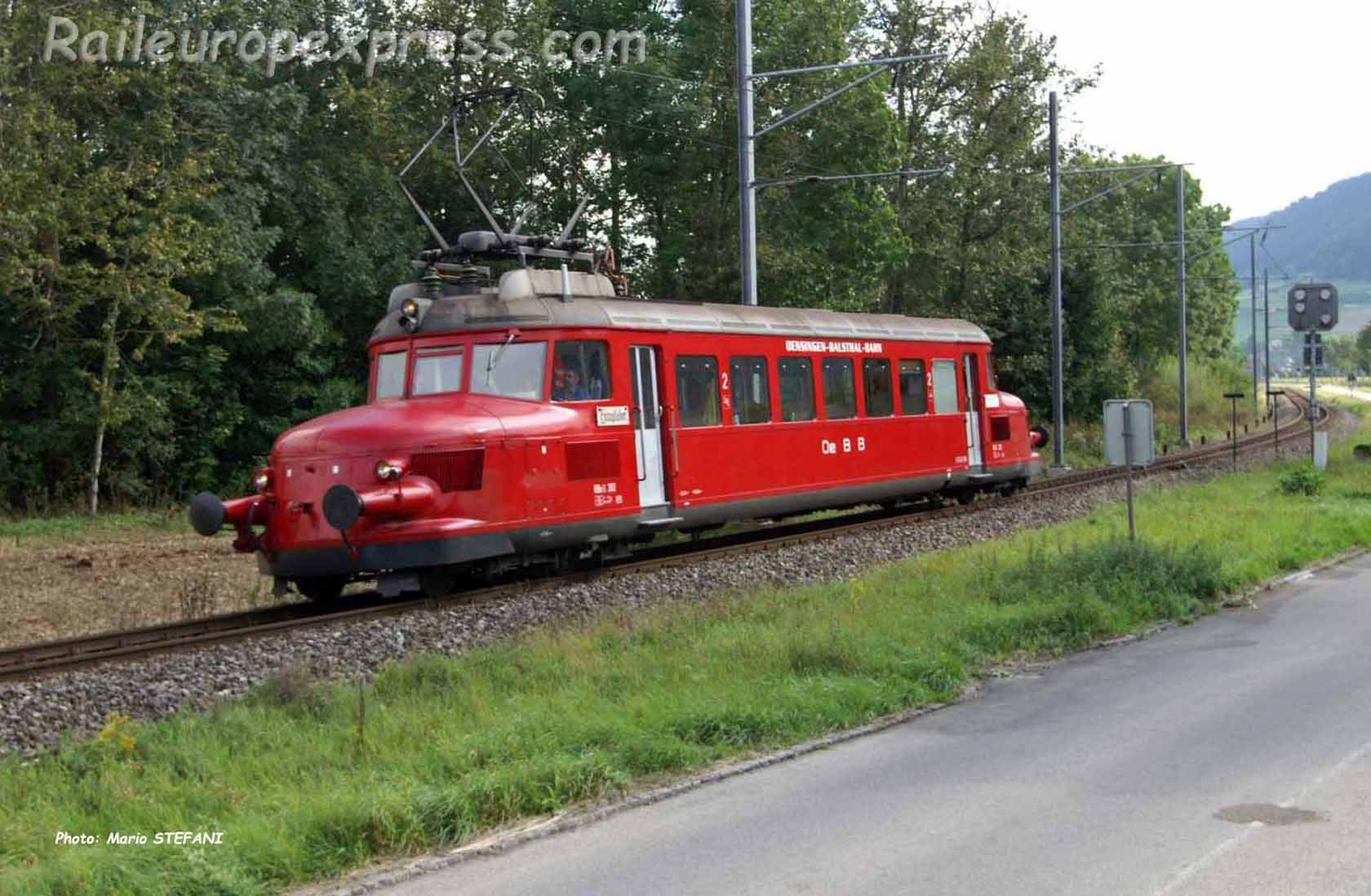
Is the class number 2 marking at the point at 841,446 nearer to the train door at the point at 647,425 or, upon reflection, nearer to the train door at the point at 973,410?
the train door at the point at 973,410

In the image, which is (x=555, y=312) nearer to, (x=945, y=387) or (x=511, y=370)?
(x=511, y=370)

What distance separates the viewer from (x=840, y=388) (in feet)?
67.5

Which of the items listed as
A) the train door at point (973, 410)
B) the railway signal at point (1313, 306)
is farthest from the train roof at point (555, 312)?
the railway signal at point (1313, 306)

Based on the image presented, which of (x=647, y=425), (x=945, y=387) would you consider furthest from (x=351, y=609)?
(x=945, y=387)

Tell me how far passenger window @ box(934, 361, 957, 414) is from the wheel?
10741mm

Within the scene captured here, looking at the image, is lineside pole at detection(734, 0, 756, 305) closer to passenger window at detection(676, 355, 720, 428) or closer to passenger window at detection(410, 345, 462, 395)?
passenger window at detection(676, 355, 720, 428)

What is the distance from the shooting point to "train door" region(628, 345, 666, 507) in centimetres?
1647

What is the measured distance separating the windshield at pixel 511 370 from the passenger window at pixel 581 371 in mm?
178

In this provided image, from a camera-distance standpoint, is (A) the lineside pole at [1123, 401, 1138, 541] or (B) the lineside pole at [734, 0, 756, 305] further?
(B) the lineside pole at [734, 0, 756, 305]

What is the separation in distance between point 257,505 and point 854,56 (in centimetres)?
2838

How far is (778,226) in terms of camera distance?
33031 millimetres

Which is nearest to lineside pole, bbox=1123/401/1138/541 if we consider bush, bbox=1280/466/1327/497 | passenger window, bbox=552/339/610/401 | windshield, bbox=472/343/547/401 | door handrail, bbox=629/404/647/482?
door handrail, bbox=629/404/647/482

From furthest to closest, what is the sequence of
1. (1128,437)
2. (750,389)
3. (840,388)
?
1. (840,388)
2. (750,389)
3. (1128,437)

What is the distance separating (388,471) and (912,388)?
10741mm
